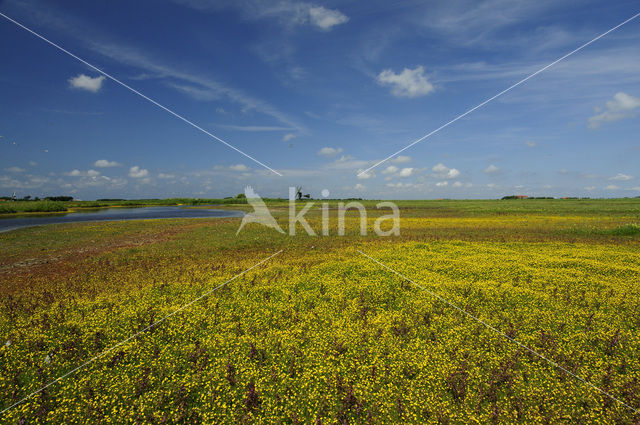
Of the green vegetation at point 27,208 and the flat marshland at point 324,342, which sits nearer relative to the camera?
the flat marshland at point 324,342

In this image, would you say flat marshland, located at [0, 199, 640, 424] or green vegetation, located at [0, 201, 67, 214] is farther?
green vegetation, located at [0, 201, 67, 214]

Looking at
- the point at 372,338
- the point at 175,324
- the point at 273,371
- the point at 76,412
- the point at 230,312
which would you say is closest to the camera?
the point at 76,412

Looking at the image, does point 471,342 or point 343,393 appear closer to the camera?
point 343,393

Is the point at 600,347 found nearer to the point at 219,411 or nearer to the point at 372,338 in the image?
the point at 372,338

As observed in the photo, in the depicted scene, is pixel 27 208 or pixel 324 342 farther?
pixel 27 208

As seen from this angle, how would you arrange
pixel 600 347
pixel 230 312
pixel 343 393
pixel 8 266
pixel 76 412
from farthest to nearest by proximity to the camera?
pixel 8 266 < pixel 230 312 < pixel 600 347 < pixel 343 393 < pixel 76 412

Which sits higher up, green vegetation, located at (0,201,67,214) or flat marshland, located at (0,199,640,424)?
green vegetation, located at (0,201,67,214)

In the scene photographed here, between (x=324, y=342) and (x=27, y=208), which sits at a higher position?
(x=27, y=208)

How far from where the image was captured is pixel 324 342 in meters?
9.19

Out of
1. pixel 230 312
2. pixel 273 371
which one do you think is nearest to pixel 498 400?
pixel 273 371

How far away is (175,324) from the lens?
34.1 feet

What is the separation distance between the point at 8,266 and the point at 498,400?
28047 mm

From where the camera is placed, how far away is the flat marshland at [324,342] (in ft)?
21.8

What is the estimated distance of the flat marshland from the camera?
6.64m
